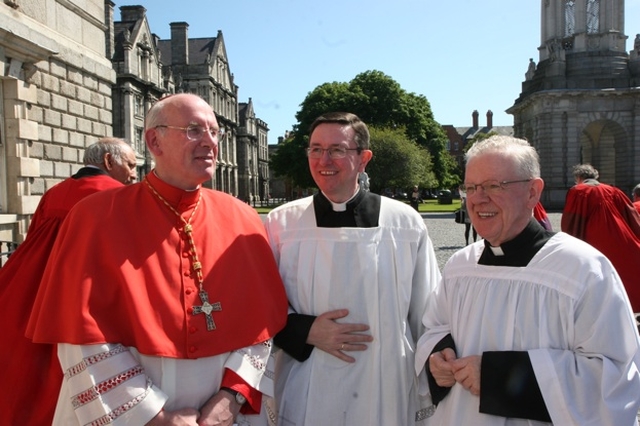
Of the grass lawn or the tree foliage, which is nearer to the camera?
the grass lawn

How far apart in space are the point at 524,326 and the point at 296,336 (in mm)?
1238

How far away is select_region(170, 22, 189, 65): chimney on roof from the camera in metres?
61.2

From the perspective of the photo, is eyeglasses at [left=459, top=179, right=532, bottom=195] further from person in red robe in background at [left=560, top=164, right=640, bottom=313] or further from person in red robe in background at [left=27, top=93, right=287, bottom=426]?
person in red robe in background at [left=560, top=164, right=640, bottom=313]

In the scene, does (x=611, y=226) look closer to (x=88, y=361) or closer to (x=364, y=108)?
(x=88, y=361)

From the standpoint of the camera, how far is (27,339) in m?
3.08

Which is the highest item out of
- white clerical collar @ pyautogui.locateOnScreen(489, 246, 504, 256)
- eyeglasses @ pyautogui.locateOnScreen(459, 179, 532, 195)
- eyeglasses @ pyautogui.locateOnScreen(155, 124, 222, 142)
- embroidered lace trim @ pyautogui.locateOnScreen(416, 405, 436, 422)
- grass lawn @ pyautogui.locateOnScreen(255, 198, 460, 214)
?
eyeglasses @ pyautogui.locateOnScreen(155, 124, 222, 142)

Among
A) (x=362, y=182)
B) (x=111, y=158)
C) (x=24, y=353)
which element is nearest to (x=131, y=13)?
(x=362, y=182)

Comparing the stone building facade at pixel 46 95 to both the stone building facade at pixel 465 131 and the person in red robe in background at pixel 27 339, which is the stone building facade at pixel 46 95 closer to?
the person in red robe in background at pixel 27 339

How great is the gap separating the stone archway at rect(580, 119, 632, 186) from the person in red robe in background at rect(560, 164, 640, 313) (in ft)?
121

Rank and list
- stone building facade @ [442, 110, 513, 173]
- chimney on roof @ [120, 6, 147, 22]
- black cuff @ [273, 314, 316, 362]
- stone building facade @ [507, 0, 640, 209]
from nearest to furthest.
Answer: black cuff @ [273, 314, 316, 362] → stone building facade @ [507, 0, 640, 209] → chimney on roof @ [120, 6, 147, 22] → stone building facade @ [442, 110, 513, 173]

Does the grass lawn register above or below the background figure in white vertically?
below

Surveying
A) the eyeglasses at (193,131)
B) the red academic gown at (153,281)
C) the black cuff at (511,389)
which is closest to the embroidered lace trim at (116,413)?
the red academic gown at (153,281)

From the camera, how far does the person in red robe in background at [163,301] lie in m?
2.43

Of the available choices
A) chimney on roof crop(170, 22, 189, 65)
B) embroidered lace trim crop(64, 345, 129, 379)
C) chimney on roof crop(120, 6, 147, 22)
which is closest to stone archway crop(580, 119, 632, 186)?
chimney on roof crop(120, 6, 147, 22)
